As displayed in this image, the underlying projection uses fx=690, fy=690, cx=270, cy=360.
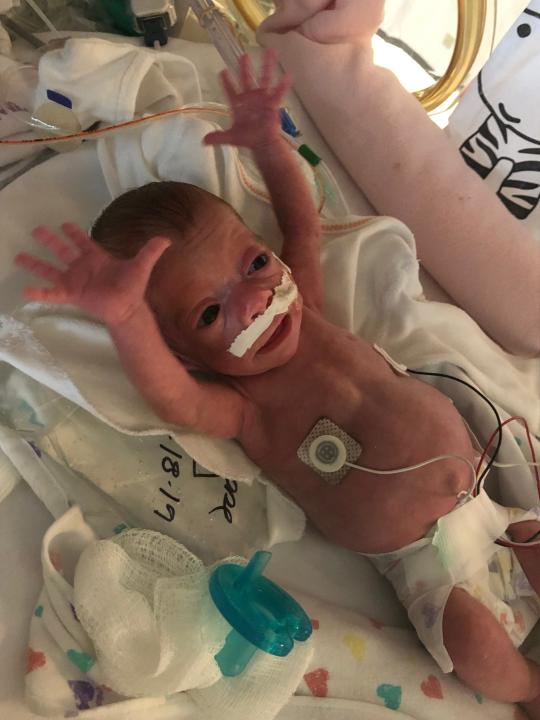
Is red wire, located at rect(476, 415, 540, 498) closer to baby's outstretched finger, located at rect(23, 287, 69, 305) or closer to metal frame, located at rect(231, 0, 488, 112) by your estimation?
baby's outstretched finger, located at rect(23, 287, 69, 305)

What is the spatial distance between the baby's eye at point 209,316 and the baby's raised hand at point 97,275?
6.6 inches

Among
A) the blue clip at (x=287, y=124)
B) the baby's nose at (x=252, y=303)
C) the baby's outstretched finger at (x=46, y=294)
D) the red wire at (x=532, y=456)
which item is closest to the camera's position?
the baby's outstretched finger at (x=46, y=294)

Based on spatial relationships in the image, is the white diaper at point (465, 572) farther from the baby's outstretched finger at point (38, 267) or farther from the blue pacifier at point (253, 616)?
the baby's outstretched finger at point (38, 267)

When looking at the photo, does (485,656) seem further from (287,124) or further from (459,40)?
(459,40)

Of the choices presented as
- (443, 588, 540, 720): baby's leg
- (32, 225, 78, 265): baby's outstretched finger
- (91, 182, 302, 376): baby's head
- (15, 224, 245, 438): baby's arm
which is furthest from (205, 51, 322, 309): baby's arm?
(443, 588, 540, 720): baby's leg

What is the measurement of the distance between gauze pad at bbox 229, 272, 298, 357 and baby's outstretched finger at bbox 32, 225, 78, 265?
0.26 m

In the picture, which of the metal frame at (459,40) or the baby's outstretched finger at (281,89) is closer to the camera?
the baby's outstretched finger at (281,89)

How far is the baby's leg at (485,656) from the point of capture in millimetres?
956

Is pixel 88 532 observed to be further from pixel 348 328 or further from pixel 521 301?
pixel 521 301

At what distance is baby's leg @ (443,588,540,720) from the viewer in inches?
37.6

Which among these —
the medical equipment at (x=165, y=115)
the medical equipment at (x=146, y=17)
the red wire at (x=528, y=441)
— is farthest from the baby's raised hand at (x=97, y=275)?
the medical equipment at (x=146, y=17)

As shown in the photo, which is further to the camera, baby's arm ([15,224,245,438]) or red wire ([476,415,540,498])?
red wire ([476,415,540,498])

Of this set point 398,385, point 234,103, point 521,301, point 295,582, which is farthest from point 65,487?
point 521,301

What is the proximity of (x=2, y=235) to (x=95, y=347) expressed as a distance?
317mm
